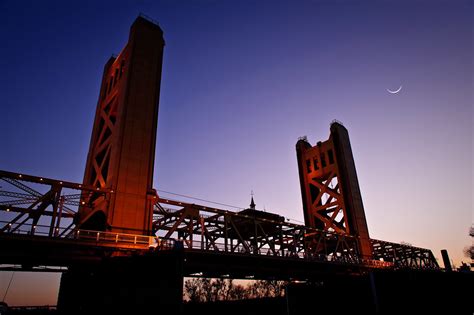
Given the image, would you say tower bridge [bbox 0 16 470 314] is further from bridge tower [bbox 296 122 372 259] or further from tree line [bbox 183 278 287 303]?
tree line [bbox 183 278 287 303]

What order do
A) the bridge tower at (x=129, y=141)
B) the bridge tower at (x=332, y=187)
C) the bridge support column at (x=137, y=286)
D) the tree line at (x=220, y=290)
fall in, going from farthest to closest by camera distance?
the tree line at (x=220, y=290) → the bridge tower at (x=332, y=187) → the bridge tower at (x=129, y=141) → the bridge support column at (x=137, y=286)

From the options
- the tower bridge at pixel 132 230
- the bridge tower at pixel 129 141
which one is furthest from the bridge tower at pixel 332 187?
the bridge tower at pixel 129 141

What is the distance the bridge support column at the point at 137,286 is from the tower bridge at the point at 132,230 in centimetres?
6

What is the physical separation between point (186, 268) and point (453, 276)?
1169 inches

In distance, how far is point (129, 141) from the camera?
31.7 meters

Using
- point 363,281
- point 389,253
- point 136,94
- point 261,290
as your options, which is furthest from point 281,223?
point 261,290

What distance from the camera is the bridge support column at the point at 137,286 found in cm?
1912

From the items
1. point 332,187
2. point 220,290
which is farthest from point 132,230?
point 220,290

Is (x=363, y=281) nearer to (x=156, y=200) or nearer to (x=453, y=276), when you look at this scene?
(x=453, y=276)

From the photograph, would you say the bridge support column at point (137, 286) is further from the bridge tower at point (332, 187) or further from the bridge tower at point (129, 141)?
the bridge tower at point (332, 187)

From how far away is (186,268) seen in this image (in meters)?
30.6

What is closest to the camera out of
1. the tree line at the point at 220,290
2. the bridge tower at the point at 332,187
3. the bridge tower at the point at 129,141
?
the bridge tower at the point at 129,141

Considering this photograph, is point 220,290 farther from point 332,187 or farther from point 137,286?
point 137,286

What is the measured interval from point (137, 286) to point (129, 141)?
15.6m
